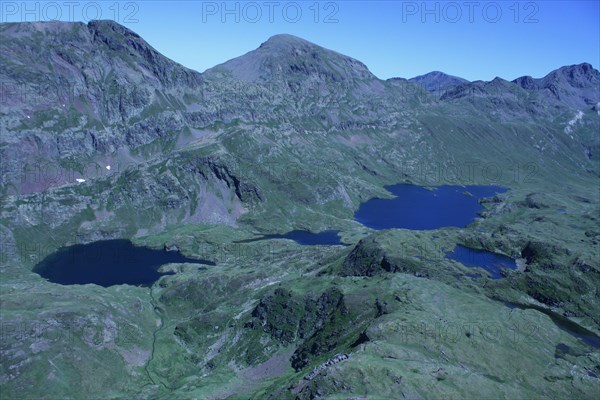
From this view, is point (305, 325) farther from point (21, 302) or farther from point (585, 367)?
point (21, 302)

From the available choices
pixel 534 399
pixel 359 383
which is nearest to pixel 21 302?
pixel 359 383

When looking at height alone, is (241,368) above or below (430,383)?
below

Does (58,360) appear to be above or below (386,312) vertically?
below

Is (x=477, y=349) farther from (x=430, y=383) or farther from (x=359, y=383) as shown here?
(x=359, y=383)

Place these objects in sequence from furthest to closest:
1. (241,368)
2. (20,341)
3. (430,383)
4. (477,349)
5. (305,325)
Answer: (305,325)
(241,368)
(20,341)
(477,349)
(430,383)

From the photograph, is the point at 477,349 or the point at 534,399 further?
the point at 477,349

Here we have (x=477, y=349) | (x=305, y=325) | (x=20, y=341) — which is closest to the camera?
(x=477, y=349)

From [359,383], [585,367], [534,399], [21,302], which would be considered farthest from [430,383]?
[21,302]

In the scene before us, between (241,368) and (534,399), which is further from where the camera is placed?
(241,368)

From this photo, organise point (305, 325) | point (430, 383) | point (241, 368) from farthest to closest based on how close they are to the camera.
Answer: point (305, 325), point (241, 368), point (430, 383)
